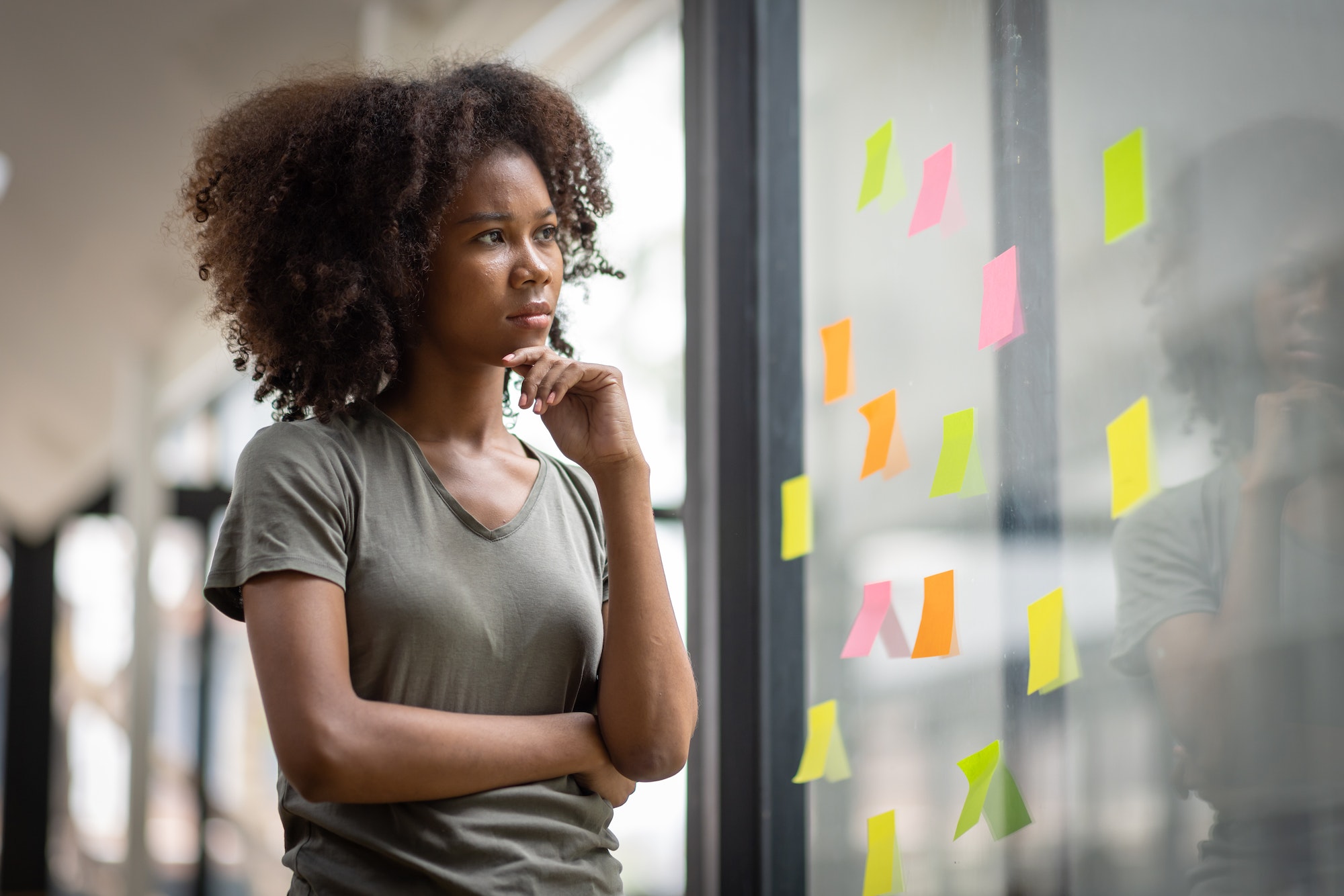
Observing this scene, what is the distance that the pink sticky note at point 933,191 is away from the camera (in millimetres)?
1440

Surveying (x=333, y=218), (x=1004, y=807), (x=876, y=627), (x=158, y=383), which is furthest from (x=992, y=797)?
(x=158, y=383)

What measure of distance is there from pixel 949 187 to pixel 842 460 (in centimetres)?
43

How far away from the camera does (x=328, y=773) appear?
97cm

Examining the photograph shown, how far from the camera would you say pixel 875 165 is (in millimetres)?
1608

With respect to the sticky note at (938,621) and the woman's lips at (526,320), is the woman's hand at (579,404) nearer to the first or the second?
the woman's lips at (526,320)

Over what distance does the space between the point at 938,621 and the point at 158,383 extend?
16.3 ft

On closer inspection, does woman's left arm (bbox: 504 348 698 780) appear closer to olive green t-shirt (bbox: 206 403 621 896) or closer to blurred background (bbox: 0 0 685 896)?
olive green t-shirt (bbox: 206 403 621 896)

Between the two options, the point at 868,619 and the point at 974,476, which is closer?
the point at 974,476

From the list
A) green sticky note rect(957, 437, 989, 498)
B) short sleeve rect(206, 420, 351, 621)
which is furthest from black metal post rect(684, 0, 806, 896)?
short sleeve rect(206, 420, 351, 621)

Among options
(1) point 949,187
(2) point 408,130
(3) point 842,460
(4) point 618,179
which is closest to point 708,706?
(3) point 842,460

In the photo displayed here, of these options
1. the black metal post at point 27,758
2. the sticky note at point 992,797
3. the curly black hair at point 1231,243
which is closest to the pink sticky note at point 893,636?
the sticky note at point 992,797

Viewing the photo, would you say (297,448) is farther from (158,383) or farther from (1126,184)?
(158,383)

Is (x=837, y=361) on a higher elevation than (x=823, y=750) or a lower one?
higher

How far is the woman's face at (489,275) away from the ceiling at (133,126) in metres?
0.42
